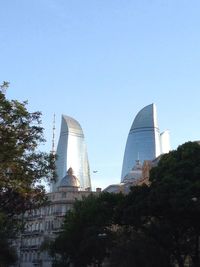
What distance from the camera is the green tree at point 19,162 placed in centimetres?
3272

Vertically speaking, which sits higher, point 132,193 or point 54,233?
point 54,233

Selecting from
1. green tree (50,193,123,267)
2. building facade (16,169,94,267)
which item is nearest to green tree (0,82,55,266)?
green tree (50,193,123,267)

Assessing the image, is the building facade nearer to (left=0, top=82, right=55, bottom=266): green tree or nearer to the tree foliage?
the tree foliage

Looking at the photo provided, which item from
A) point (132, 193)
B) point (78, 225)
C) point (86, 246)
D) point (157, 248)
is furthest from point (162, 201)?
point (78, 225)

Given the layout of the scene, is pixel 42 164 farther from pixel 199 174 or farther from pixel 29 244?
pixel 29 244

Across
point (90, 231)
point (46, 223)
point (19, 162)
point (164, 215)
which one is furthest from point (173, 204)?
point (46, 223)

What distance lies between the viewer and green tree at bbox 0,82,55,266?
32719 millimetres

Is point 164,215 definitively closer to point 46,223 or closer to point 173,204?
point 173,204

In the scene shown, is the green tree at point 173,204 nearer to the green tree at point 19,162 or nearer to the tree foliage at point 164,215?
the tree foliage at point 164,215

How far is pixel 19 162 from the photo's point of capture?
3347cm

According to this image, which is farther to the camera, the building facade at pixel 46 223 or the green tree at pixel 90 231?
the building facade at pixel 46 223

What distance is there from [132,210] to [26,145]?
17.3 metres

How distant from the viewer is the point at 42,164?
35.1 m

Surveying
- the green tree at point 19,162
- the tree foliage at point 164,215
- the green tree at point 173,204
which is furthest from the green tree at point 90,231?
the green tree at point 19,162
